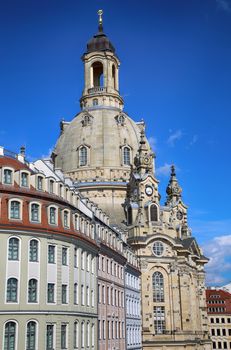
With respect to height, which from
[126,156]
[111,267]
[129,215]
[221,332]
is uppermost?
[126,156]

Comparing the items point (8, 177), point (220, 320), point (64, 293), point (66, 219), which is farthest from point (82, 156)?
point (8, 177)

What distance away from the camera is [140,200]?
10244 cm

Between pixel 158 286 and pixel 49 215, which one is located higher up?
pixel 49 215

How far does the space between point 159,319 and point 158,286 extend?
6.09 meters

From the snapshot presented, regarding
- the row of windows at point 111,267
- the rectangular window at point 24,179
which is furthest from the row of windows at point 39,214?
the row of windows at point 111,267

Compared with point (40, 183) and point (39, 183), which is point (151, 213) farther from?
point (39, 183)

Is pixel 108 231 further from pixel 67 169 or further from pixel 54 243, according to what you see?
pixel 67 169

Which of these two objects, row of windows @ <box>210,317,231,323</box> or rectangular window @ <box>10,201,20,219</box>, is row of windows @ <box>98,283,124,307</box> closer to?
rectangular window @ <box>10,201,20,219</box>

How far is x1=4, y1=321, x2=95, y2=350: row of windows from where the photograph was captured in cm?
3947

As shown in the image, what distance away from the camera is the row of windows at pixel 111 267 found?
5813cm

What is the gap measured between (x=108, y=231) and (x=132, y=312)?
1899 centimetres

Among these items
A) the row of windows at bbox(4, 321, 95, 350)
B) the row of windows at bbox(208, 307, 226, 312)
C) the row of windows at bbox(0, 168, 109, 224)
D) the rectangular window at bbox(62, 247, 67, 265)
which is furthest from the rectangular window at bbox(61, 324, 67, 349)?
the row of windows at bbox(208, 307, 226, 312)

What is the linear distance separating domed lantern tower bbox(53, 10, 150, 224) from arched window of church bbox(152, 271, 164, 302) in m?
13.8

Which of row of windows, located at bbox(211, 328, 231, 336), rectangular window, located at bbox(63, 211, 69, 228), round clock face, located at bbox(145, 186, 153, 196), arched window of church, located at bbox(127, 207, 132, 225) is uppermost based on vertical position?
round clock face, located at bbox(145, 186, 153, 196)
